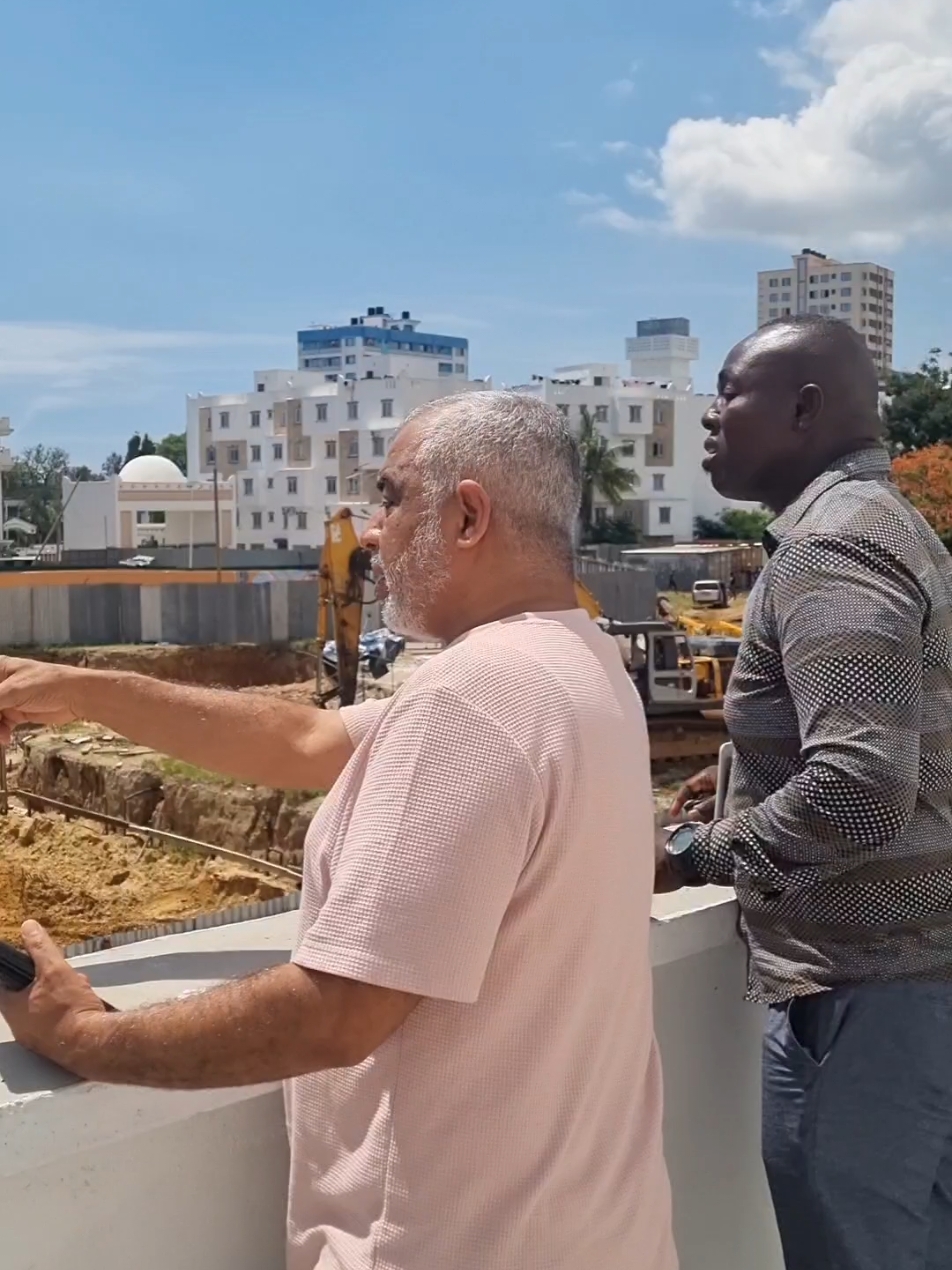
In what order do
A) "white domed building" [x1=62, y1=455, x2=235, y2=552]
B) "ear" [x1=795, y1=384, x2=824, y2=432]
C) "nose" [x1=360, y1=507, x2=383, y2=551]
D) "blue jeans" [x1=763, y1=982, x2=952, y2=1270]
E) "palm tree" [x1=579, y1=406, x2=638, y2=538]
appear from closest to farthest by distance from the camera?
"nose" [x1=360, y1=507, x2=383, y2=551] → "blue jeans" [x1=763, y1=982, x2=952, y2=1270] → "ear" [x1=795, y1=384, x2=824, y2=432] → "palm tree" [x1=579, y1=406, x2=638, y2=538] → "white domed building" [x1=62, y1=455, x2=235, y2=552]

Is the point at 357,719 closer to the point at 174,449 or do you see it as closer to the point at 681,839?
the point at 681,839

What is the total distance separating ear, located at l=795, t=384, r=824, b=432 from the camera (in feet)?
7.27

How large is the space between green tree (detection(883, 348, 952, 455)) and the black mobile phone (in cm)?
4859

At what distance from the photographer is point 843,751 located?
181 centimetres

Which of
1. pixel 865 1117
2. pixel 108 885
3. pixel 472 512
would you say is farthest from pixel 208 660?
pixel 472 512

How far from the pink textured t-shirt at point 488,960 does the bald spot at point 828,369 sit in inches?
33.2

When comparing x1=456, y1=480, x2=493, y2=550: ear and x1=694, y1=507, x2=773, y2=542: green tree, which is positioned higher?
x1=456, y1=480, x2=493, y2=550: ear

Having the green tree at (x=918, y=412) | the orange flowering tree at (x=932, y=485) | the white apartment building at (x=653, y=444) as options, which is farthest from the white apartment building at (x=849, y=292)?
the orange flowering tree at (x=932, y=485)

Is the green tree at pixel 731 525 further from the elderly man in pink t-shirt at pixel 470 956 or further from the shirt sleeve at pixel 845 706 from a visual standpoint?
the elderly man in pink t-shirt at pixel 470 956

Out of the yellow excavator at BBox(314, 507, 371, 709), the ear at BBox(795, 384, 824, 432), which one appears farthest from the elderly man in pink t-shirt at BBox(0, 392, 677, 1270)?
the yellow excavator at BBox(314, 507, 371, 709)

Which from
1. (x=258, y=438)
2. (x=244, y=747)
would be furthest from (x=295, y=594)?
(x=258, y=438)

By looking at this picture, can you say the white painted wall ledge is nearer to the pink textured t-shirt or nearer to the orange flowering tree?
the pink textured t-shirt

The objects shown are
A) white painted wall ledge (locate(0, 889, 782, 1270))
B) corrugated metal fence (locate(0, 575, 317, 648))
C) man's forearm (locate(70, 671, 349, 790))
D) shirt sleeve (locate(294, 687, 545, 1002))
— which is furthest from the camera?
corrugated metal fence (locate(0, 575, 317, 648))

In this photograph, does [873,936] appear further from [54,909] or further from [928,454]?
[928,454]
